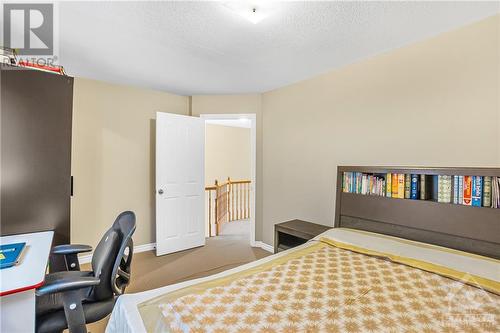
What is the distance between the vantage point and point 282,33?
201cm

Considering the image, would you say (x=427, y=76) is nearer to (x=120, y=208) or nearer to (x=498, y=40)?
(x=498, y=40)

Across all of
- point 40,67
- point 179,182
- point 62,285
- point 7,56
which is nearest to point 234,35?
point 40,67

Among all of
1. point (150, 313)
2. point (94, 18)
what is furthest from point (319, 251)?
point (94, 18)

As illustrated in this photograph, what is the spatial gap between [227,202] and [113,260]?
4.23 metres

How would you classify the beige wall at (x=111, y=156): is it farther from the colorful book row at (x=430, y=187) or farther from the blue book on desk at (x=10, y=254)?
the colorful book row at (x=430, y=187)

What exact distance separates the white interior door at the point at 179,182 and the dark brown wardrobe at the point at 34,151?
58.1 inches

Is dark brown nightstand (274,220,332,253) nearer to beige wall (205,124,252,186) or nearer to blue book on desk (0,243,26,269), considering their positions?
blue book on desk (0,243,26,269)

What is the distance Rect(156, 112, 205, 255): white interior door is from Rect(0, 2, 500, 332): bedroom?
174 millimetres

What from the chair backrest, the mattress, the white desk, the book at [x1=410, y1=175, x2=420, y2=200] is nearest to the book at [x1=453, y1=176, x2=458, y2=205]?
the book at [x1=410, y1=175, x2=420, y2=200]

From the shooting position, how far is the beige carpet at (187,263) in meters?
2.72

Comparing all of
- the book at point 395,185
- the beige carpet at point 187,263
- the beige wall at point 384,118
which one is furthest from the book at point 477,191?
the beige carpet at point 187,263

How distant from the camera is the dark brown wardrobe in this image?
1.74 m

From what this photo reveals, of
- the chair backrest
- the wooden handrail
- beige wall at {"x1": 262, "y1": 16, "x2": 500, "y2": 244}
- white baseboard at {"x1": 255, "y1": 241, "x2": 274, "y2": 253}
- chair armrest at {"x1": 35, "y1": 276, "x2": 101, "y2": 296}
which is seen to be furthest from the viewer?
the wooden handrail

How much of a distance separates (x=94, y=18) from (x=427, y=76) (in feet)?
8.79
